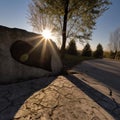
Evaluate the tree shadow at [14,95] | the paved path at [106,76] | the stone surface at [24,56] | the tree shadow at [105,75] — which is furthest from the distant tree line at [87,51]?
the tree shadow at [14,95]

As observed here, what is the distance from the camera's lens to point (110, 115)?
3150mm

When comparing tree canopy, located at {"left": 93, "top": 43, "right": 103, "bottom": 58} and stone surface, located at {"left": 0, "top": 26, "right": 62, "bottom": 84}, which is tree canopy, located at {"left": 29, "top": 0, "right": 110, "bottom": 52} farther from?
tree canopy, located at {"left": 93, "top": 43, "right": 103, "bottom": 58}

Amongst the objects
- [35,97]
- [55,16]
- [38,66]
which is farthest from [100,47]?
[35,97]

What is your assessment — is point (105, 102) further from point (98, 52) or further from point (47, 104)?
point (98, 52)

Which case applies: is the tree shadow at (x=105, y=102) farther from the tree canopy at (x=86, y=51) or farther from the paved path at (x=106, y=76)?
the tree canopy at (x=86, y=51)

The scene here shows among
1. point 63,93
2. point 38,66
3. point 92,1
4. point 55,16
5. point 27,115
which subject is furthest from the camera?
point 55,16

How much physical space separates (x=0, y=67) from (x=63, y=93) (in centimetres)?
210

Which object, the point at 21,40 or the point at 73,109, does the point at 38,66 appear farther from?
the point at 73,109

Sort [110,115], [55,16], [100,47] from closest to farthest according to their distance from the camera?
[110,115] → [55,16] → [100,47]

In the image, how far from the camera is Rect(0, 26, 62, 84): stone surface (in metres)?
4.75

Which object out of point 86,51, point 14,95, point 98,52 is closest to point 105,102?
point 14,95

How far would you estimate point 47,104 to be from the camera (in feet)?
11.0

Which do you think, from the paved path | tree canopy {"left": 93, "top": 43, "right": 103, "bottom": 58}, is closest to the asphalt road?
the paved path

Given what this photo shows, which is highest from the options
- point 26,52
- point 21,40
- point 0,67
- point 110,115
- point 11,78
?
point 21,40
